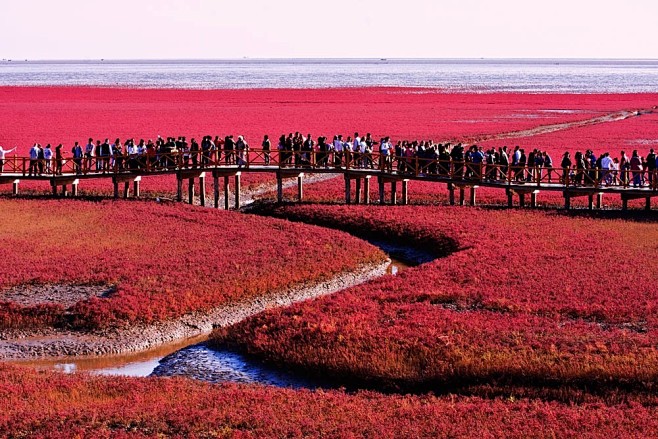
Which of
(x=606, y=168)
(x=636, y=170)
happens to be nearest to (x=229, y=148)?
(x=606, y=168)

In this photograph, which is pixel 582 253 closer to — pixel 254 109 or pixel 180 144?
pixel 180 144

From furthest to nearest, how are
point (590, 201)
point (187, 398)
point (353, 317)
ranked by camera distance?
1. point (590, 201)
2. point (353, 317)
3. point (187, 398)

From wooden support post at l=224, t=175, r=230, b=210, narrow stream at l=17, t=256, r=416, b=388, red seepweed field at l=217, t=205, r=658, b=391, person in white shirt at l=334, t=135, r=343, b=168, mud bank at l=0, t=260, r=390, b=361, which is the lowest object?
narrow stream at l=17, t=256, r=416, b=388

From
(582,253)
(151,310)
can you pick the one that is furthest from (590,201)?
(151,310)

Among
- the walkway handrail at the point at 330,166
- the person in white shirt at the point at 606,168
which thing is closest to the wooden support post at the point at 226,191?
the walkway handrail at the point at 330,166

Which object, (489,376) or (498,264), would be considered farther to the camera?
(498,264)

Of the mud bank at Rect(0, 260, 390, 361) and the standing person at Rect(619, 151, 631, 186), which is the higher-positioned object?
the standing person at Rect(619, 151, 631, 186)

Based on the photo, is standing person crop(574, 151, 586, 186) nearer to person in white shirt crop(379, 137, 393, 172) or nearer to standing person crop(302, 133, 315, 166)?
person in white shirt crop(379, 137, 393, 172)

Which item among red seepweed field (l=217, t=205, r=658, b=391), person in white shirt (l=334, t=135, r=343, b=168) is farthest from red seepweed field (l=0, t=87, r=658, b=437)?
person in white shirt (l=334, t=135, r=343, b=168)
